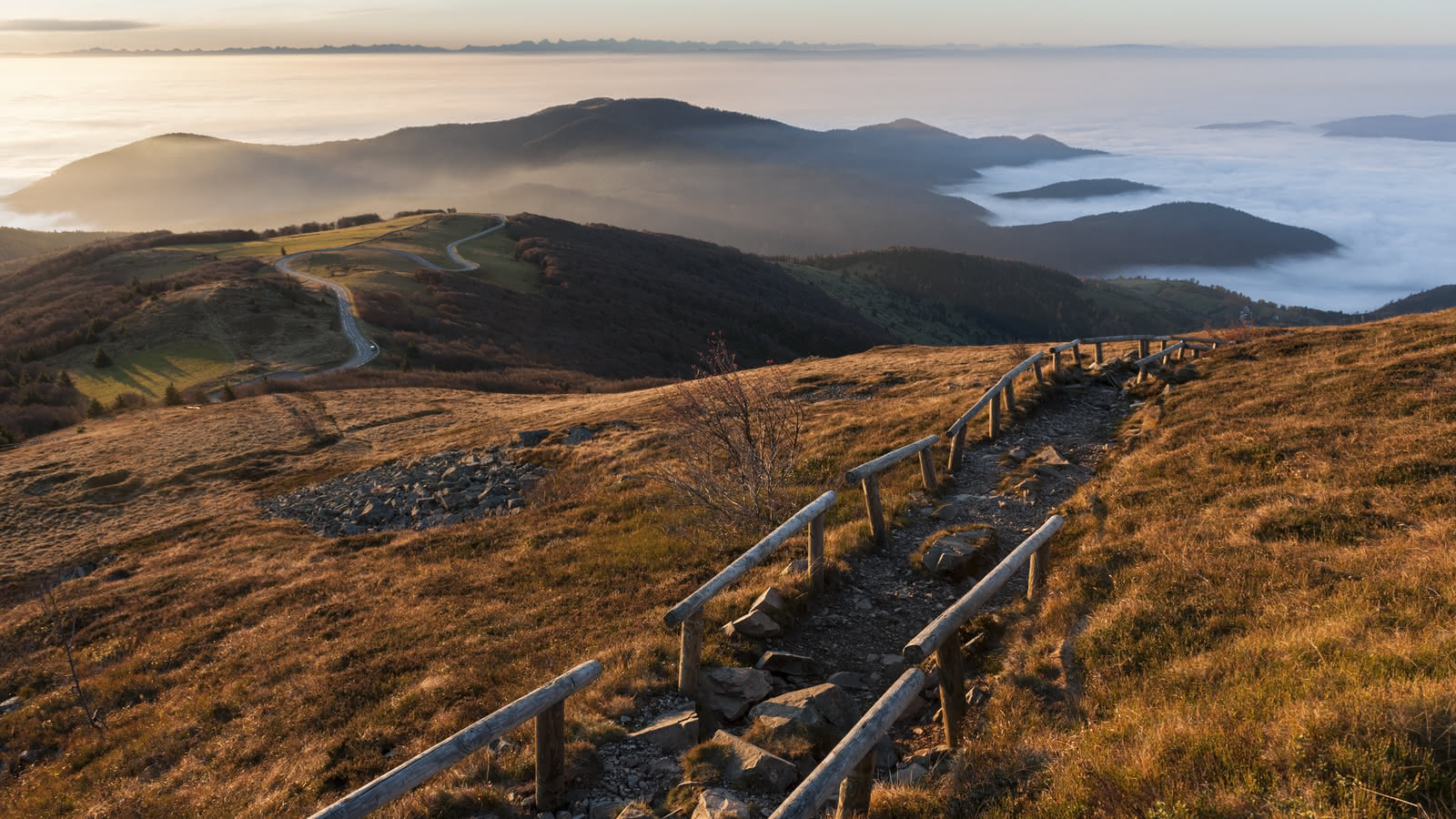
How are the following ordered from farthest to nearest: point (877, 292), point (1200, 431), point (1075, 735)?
point (877, 292) < point (1200, 431) < point (1075, 735)

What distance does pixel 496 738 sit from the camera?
19.8 feet

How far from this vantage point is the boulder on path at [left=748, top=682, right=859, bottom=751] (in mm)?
6777

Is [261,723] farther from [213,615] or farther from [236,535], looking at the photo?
[236,535]

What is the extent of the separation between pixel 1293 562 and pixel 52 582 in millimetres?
28212

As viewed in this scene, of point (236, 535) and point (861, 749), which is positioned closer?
point (861, 749)

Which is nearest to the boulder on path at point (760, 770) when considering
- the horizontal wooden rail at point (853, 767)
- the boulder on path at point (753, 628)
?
the horizontal wooden rail at point (853, 767)

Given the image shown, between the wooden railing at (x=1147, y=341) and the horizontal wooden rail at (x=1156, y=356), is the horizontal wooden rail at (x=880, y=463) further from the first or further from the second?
the wooden railing at (x=1147, y=341)

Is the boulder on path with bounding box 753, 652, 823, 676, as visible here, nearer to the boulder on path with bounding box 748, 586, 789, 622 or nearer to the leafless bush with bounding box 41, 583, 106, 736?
the boulder on path with bounding box 748, 586, 789, 622

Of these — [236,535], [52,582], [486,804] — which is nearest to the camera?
[486,804]

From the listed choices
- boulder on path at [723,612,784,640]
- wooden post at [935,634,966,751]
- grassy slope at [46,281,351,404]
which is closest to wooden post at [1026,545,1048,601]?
wooden post at [935,634,966,751]

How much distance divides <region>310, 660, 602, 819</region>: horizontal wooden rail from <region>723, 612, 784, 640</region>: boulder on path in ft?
8.60

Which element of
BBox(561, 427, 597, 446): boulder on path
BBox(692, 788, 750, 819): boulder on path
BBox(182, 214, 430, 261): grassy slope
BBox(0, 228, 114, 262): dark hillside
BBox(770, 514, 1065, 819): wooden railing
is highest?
BBox(0, 228, 114, 262): dark hillside

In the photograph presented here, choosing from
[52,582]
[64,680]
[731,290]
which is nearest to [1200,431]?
[64,680]

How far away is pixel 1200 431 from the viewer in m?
13.8
